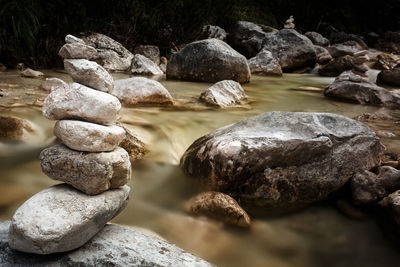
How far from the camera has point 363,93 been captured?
21.5 feet

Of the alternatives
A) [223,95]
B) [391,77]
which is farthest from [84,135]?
[391,77]

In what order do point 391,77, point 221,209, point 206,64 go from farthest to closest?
1. point 391,77
2. point 206,64
3. point 221,209

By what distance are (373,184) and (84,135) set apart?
2.35 metres

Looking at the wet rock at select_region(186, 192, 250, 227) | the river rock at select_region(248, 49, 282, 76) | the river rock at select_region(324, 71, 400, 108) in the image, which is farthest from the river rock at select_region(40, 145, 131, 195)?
the river rock at select_region(248, 49, 282, 76)

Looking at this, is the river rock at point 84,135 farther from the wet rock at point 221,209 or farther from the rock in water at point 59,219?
the wet rock at point 221,209

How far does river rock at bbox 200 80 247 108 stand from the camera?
17.6 feet

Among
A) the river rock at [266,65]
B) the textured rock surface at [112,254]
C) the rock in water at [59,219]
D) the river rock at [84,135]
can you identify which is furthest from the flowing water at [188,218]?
the river rock at [266,65]

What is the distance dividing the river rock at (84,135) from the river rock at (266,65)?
853 cm

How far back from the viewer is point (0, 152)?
10.3 ft

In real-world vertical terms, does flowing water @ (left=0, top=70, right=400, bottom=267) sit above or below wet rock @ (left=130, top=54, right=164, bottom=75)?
below

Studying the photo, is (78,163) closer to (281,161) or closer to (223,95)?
(281,161)

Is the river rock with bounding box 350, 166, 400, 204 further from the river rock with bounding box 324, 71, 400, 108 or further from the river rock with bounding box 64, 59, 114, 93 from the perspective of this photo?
the river rock with bounding box 324, 71, 400, 108

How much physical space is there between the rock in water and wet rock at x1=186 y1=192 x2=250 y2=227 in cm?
84

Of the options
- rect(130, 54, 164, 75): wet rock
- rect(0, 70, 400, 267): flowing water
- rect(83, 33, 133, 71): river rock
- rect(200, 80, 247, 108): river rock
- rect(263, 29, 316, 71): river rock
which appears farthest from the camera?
rect(263, 29, 316, 71): river rock
